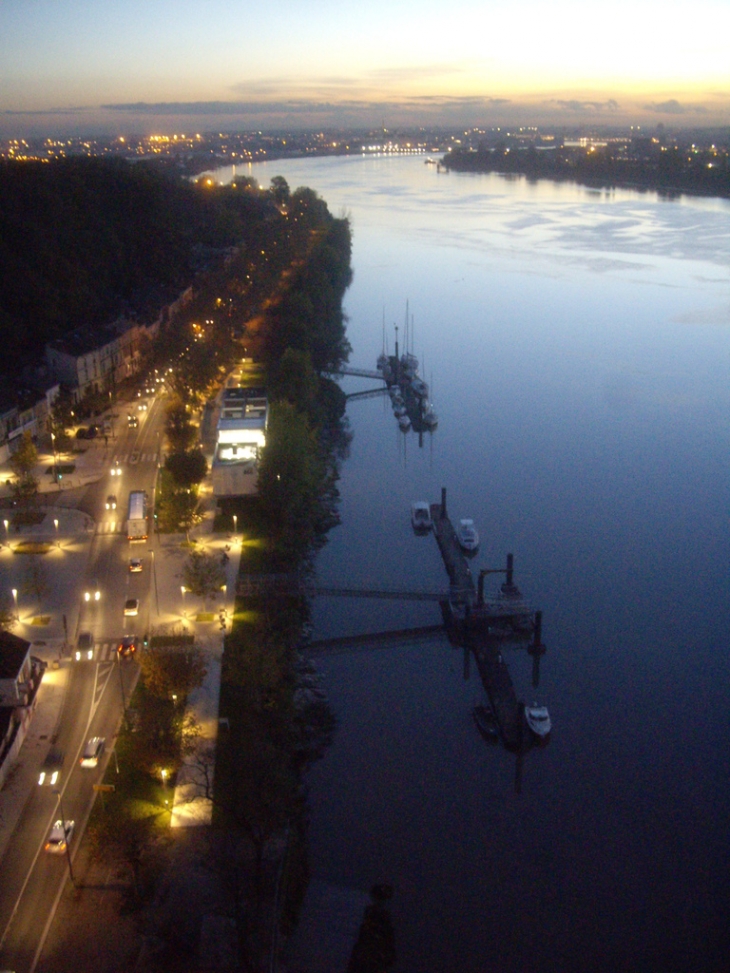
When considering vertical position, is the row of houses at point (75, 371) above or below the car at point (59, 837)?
above

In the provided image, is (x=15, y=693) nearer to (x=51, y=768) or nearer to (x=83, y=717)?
(x=83, y=717)

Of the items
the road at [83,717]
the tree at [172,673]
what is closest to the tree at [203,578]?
the road at [83,717]

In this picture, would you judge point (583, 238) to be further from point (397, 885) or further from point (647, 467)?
point (397, 885)

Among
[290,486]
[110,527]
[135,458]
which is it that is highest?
[290,486]

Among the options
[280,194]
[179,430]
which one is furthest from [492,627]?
[280,194]

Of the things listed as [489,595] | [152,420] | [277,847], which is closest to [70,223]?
[152,420]

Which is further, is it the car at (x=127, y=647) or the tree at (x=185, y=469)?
the tree at (x=185, y=469)

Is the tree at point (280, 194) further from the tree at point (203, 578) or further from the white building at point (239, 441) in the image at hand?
the tree at point (203, 578)
